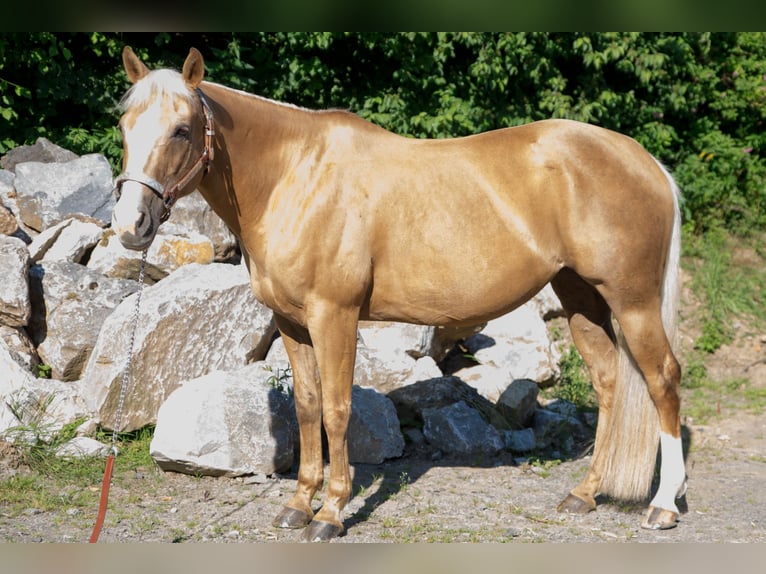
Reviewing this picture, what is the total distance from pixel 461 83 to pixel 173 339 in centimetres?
482

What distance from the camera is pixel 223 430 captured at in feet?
17.9

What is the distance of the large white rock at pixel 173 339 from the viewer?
19.5ft

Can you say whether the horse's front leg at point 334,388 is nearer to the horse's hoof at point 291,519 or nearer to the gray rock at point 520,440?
the horse's hoof at point 291,519

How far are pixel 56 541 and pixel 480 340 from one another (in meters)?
4.34

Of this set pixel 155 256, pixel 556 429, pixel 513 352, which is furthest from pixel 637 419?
pixel 155 256

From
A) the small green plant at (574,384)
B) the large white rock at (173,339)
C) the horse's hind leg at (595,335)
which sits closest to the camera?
the horse's hind leg at (595,335)

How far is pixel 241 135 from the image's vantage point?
445 centimetres

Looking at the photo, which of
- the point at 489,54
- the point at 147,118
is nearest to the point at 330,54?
the point at 489,54

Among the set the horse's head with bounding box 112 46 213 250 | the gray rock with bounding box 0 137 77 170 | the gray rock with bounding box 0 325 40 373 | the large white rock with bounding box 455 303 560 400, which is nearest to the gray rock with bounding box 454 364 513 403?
the large white rock with bounding box 455 303 560 400

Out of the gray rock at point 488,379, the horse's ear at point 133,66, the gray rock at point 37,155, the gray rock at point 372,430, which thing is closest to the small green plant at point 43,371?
the gray rock at point 372,430

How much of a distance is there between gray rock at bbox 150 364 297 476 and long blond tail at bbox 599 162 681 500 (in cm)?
213

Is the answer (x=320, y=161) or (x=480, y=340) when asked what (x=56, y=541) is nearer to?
(x=320, y=161)

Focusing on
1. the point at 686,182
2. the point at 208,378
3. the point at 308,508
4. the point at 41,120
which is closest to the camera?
the point at 308,508

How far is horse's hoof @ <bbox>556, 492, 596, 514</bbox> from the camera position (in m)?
5.06
